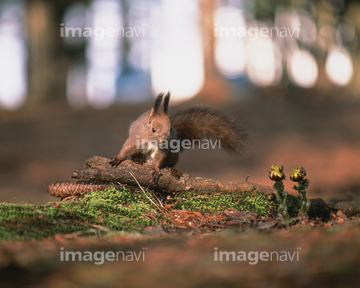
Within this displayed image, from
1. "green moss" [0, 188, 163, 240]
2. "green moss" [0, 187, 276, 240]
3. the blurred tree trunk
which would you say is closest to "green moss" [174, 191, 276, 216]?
"green moss" [0, 187, 276, 240]

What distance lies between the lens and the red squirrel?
13.9ft

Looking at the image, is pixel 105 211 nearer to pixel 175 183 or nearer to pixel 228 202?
pixel 175 183

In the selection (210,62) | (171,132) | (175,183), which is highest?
(210,62)

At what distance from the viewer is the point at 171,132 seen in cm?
447

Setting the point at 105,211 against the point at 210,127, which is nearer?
the point at 105,211

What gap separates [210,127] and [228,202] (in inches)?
39.1

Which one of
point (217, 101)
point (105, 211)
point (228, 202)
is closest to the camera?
point (105, 211)

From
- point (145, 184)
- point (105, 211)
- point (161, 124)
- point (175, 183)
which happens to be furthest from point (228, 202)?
point (161, 124)

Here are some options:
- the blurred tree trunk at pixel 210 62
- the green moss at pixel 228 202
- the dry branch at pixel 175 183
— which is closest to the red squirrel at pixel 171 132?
the dry branch at pixel 175 183

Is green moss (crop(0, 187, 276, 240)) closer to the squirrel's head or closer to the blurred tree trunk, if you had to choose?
the squirrel's head

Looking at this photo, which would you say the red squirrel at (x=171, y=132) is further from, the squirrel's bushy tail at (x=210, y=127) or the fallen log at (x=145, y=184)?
the fallen log at (x=145, y=184)

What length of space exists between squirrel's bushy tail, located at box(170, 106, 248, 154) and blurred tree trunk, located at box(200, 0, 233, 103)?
900 cm

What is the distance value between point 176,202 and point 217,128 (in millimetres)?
1008

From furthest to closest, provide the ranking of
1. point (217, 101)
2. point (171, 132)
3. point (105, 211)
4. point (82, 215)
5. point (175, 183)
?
point (217, 101)
point (171, 132)
point (175, 183)
point (105, 211)
point (82, 215)
